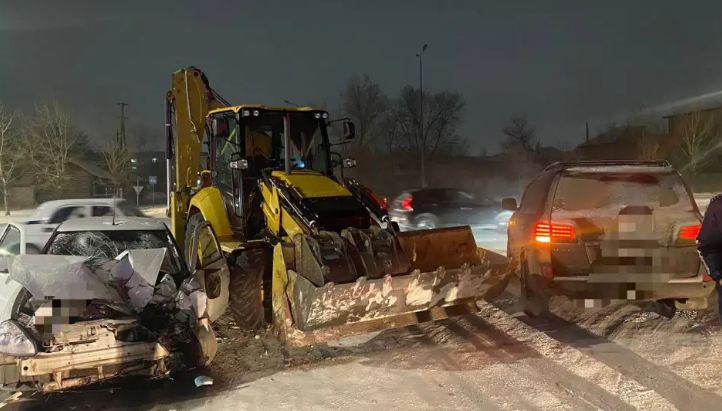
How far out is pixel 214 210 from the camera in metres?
8.05

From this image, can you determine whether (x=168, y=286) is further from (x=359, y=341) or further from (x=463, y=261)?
(x=463, y=261)

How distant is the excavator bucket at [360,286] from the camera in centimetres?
546

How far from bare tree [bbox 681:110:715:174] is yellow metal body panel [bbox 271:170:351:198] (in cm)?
4398

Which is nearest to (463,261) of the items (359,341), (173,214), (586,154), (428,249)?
(428,249)

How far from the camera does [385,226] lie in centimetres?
696

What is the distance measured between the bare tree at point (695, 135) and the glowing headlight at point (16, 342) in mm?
47750

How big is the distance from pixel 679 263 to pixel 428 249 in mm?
2683

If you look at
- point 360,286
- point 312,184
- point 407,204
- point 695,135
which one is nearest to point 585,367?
point 360,286

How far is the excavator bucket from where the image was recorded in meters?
5.46

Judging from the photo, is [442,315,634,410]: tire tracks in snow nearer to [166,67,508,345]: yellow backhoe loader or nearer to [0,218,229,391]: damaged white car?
[166,67,508,345]: yellow backhoe loader

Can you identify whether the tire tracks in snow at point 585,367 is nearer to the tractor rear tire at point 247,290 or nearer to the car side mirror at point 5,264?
the tractor rear tire at point 247,290

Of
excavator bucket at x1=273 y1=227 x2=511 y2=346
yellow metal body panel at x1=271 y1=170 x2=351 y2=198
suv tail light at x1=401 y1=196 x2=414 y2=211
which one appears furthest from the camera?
suv tail light at x1=401 y1=196 x2=414 y2=211

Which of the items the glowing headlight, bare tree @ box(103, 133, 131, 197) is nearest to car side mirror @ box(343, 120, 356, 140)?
the glowing headlight

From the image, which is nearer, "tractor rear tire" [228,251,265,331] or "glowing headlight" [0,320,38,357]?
"glowing headlight" [0,320,38,357]
